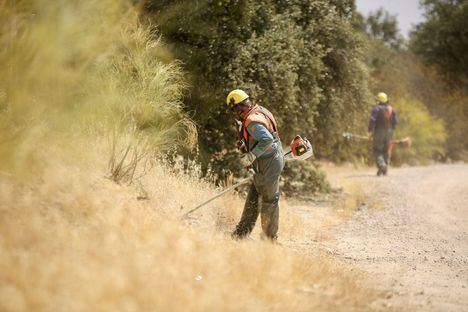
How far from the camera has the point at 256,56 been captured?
488 inches

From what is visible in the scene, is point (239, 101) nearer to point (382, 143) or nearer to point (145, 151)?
point (145, 151)

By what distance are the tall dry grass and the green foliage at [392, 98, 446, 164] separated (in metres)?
19.2

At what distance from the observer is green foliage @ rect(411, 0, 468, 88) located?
3375 centimetres

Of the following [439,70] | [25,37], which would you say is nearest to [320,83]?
[25,37]

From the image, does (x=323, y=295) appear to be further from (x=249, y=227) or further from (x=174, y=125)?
(x=174, y=125)

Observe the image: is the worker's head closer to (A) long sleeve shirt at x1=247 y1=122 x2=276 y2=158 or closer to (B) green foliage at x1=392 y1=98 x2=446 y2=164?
(A) long sleeve shirt at x1=247 y1=122 x2=276 y2=158

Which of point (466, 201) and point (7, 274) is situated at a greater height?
point (7, 274)

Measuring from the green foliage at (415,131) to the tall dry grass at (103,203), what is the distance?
19.2 meters

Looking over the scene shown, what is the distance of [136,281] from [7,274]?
39.0 inches

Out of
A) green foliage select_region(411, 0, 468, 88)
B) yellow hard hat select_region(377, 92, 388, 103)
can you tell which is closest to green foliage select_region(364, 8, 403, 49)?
green foliage select_region(411, 0, 468, 88)

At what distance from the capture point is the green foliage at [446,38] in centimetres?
3375

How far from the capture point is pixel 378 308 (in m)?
6.15

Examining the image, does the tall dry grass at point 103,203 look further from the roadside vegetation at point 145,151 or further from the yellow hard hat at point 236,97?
the yellow hard hat at point 236,97

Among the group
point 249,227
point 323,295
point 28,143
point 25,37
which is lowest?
point 249,227
